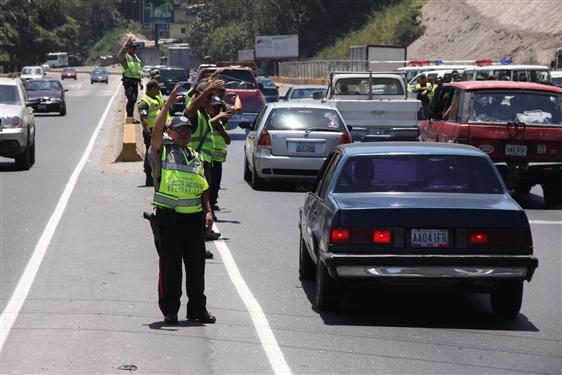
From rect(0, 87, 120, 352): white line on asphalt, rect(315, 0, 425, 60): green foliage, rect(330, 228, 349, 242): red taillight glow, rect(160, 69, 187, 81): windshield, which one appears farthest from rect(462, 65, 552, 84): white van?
rect(315, 0, 425, 60): green foliage

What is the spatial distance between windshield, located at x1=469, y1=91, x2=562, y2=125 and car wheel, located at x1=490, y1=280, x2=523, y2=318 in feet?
26.5

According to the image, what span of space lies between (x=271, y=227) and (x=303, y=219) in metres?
4.14

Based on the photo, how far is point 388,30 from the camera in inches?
3720

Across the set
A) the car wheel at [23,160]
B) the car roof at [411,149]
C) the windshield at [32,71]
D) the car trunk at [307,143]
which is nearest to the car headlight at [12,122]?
the car wheel at [23,160]

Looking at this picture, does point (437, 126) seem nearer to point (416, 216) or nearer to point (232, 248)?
point (232, 248)

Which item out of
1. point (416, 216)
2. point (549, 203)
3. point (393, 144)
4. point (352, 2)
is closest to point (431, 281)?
point (416, 216)

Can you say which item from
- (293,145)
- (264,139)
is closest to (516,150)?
(293,145)

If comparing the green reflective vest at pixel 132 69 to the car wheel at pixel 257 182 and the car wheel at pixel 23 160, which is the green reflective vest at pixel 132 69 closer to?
the car wheel at pixel 23 160

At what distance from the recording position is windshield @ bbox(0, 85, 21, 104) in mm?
24266

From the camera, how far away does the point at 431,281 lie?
9.28 m

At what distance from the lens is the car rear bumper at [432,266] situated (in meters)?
9.23

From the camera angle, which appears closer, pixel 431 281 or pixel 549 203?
pixel 431 281

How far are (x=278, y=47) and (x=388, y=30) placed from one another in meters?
17.6

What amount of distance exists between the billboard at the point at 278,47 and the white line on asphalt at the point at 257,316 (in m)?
96.2
